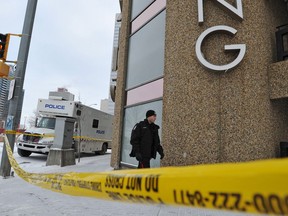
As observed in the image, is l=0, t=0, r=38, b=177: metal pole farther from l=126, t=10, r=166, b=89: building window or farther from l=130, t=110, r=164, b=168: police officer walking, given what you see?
l=130, t=110, r=164, b=168: police officer walking

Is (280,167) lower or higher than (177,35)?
lower

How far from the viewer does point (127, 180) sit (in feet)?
4.69

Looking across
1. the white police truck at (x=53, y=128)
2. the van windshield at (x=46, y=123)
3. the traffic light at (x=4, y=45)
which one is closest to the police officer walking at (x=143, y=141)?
the traffic light at (x=4, y=45)

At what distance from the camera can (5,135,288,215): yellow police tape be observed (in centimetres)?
83

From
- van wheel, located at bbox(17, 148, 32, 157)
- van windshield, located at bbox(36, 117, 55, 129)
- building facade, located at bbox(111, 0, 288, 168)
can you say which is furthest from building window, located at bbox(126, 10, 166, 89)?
van wheel, located at bbox(17, 148, 32, 157)

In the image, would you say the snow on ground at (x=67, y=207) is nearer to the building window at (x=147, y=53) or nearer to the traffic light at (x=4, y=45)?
the traffic light at (x=4, y=45)

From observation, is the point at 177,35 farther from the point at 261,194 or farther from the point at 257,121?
the point at 261,194

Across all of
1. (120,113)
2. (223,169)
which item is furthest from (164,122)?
(223,169)

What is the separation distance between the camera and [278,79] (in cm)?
579

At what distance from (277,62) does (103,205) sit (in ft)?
18.0

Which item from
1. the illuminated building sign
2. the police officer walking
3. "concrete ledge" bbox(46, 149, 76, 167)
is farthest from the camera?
"concrete ledge" bbox(46, 149, 76, 167)

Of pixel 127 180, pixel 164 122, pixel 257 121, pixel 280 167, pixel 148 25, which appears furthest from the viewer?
pixel 148 25

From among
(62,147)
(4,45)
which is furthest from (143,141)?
(62,147)

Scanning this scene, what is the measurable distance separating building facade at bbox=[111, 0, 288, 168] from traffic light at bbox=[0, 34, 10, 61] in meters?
4.53
